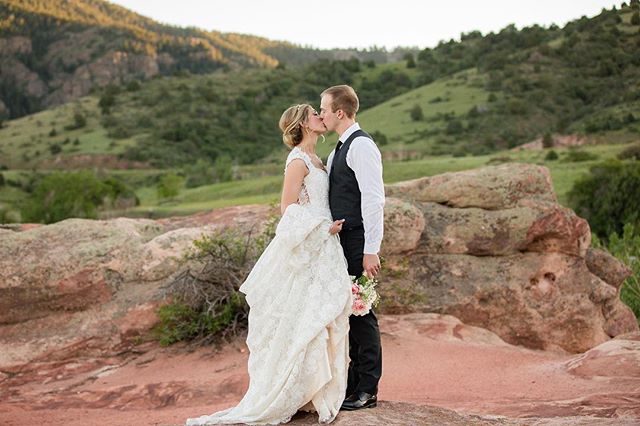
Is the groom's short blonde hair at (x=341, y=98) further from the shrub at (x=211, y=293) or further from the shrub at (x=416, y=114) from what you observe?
the shrub at (x=416, y=114)

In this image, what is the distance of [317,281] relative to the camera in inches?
211

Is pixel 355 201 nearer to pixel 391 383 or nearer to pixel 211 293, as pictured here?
pixel 391 383

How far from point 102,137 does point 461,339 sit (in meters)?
56.7

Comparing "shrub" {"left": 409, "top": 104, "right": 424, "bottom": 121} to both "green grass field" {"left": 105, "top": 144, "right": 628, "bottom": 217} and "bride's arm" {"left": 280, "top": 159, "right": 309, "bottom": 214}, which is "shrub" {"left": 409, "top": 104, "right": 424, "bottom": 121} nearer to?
"green grass field" {"left": 105, "top": 144, "right": 628, "bottom": 217}

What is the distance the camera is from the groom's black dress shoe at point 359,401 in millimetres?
5453

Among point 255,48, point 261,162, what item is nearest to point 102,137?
point 261,162

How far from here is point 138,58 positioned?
11962 centimetres

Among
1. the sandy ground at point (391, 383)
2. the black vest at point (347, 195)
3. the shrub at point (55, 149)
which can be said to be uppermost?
the shrub at point (55, 149)

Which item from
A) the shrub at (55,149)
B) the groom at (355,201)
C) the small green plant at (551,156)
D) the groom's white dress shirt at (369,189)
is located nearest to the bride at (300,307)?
the groom at (355,201)

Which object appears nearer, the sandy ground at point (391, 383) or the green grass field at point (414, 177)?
the sandy ground at point (391, 383)

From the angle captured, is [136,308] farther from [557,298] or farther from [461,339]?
[557,298]

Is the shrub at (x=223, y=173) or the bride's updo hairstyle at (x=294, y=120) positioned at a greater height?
the bride's updo hairstyle at (x=294, y=120)

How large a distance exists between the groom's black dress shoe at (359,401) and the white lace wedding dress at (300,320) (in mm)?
188

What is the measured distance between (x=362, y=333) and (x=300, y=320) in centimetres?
52
